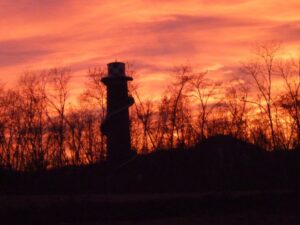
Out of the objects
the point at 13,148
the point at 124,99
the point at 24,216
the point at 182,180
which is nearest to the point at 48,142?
the point at 13,148

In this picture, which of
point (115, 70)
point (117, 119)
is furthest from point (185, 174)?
point (115, 70)

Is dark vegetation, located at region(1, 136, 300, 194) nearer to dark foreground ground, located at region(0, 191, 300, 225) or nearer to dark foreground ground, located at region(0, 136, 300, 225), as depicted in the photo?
dark foreground ground, located at region(0, 136, 300, 225)

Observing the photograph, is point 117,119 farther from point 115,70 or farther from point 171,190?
point 171,190

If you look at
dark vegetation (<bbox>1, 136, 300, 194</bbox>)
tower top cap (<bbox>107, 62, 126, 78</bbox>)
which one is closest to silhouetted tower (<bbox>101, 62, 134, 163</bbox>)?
tower top cap (<bbox>107, 62, 126, 78</bbox>)

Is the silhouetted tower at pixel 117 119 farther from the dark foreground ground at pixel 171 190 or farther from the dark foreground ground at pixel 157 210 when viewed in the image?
the dark foreground ground at pixel 157 210

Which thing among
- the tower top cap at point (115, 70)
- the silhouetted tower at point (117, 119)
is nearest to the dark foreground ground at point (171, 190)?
the silhouetted tower at point (117, 119)

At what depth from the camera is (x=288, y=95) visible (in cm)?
3666

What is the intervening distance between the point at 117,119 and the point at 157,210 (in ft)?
40.8

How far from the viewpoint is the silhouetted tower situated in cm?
2756

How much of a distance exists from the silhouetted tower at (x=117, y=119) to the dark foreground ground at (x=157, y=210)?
10002 millimetres

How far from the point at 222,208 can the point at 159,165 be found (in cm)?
1149

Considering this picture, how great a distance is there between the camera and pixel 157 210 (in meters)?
16.1

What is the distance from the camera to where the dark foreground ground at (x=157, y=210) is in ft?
43.5

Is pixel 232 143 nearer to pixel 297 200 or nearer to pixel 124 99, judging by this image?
pixel 124 99
